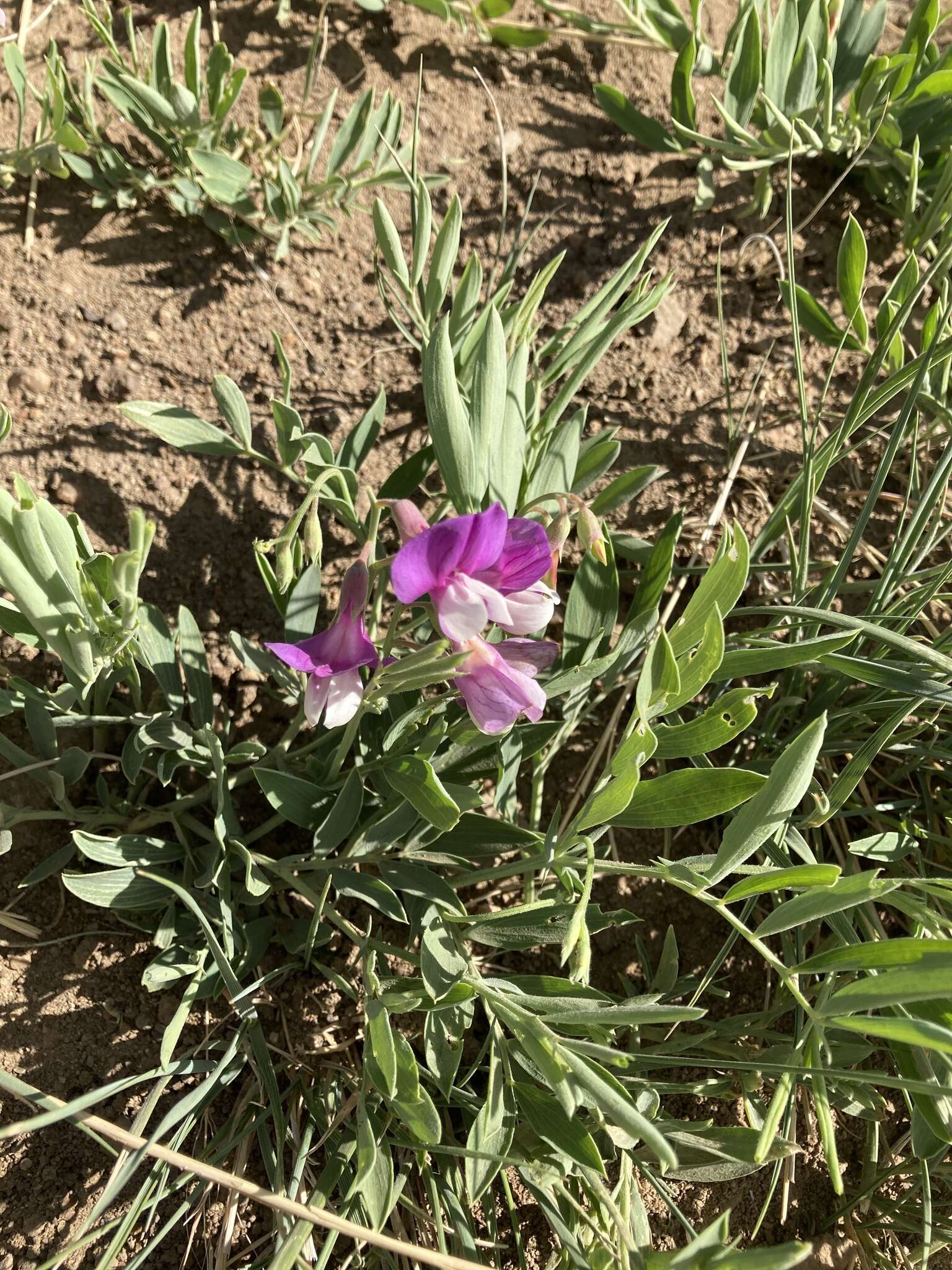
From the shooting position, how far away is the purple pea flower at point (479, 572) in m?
0.87

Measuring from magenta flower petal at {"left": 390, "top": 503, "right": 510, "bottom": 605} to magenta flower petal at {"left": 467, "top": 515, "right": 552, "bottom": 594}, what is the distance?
18 mm

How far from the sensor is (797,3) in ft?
5.11

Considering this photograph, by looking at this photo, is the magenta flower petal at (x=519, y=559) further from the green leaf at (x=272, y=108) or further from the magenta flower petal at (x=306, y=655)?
the green leaf at (x=272, y=108)

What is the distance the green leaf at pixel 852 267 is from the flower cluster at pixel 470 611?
0.69 metres

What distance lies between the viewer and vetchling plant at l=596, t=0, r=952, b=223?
1.54 m

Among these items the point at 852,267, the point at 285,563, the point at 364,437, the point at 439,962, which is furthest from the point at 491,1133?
the point at 852,267

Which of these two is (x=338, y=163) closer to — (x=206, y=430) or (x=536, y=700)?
(x=206, y=430)

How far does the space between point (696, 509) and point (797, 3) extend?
80 centimetres

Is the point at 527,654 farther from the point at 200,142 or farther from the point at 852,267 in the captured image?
the point at 200,142

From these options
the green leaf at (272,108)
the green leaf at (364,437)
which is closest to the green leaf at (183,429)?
the green leaf at (364,437)

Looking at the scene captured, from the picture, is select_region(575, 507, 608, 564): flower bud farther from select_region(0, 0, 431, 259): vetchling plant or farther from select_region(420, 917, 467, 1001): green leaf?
select_region(0, 0, 431, 259): vetchling plant

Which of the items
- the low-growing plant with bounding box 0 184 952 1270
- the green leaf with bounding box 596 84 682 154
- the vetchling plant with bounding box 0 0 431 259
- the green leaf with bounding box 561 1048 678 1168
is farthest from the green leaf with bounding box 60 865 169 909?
the green leaf with bounding box 596 84 682 154

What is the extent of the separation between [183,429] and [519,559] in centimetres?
60

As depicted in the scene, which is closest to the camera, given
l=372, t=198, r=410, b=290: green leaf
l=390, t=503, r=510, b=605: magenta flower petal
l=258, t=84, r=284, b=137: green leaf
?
l=390, t=503, r=510, b=605: magenta flower petal
